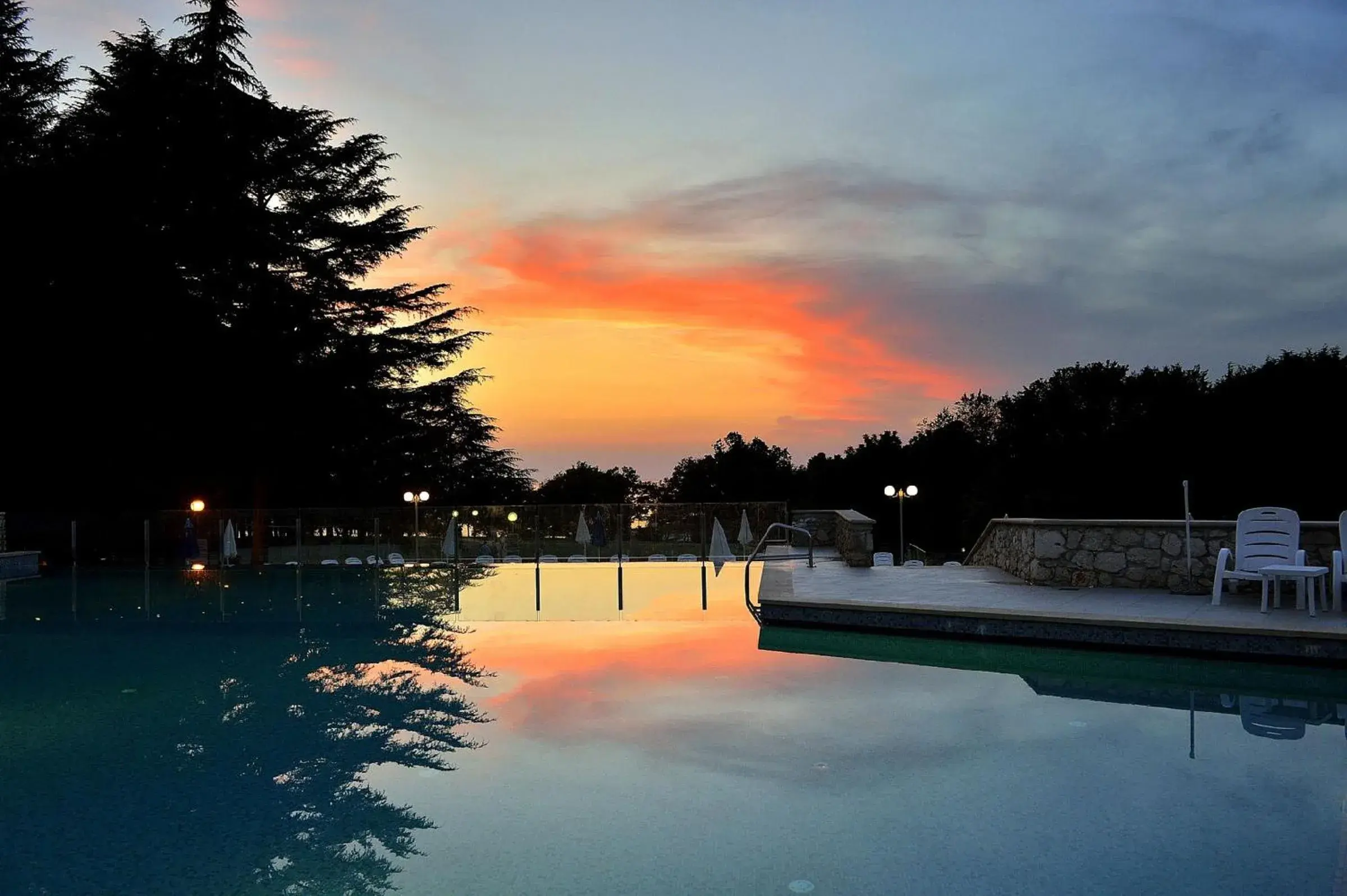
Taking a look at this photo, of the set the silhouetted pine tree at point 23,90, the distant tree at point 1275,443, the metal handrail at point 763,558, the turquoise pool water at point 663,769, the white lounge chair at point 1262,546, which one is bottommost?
the turquoise pool water at point 663,769

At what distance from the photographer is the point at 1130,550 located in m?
10.9

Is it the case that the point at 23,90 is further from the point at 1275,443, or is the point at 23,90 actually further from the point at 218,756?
the point at 1275,443

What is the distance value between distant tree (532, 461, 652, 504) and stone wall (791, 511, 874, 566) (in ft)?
115

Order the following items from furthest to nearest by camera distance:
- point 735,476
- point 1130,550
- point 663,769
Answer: point 735,476 → point 1130,550 → point 663,769

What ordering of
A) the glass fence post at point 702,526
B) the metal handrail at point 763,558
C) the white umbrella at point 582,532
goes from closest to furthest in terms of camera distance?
the metal handrail at point 763,558, the glass fence post at point 702,526, the white umbrella at point 582,532

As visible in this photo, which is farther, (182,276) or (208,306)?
(208,306)

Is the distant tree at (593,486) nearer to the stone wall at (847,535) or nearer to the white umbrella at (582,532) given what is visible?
the stone wall at (847,535)

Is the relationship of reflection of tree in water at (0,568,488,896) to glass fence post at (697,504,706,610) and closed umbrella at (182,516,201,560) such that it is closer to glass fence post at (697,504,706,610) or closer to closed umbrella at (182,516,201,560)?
glass fence post at (697,504,706,610)

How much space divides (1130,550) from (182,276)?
2446 centimetres

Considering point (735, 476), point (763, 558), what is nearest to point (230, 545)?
point (763, 558)

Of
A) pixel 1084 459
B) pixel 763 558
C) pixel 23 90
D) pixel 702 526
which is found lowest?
pixel 763 558

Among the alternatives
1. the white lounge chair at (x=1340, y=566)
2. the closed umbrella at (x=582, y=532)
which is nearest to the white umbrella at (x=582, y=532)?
the closed umbrella at (x=582, y=532)

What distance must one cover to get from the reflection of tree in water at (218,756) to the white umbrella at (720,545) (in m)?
9.29

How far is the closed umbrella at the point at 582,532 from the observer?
20141 mm
